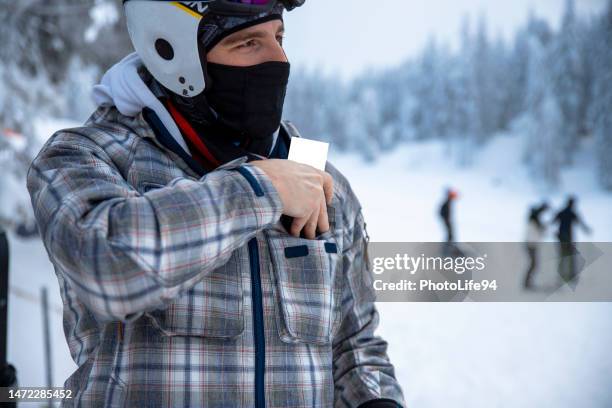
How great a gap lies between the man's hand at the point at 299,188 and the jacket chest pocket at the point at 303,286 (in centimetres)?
4

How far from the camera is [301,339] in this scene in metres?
1.12

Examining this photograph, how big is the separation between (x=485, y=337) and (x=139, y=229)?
3.73 m

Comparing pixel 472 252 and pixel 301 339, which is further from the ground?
pixel 472 252

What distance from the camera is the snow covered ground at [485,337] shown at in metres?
3.79

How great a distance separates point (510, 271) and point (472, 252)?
0.26 metres

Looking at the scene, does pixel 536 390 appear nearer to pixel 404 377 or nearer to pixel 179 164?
pixel 404 377

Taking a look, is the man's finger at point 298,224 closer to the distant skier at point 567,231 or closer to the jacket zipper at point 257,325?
the jacket zipper at point 257,325

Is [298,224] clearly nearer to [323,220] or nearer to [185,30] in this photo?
[323,220]

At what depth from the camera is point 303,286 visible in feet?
3.80

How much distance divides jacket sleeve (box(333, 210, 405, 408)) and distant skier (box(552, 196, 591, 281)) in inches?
103

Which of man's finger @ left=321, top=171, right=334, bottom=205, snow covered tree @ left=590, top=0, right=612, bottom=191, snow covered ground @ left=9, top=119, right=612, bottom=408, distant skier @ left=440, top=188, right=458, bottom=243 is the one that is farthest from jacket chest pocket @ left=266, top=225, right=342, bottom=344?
snow covered tree @ left=590, top=0, right=612, bottom=191

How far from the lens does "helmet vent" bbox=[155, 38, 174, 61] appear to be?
4.10 ft

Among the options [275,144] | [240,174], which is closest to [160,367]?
[240,174]

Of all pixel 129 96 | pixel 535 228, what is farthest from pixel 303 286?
pixel 535 228
